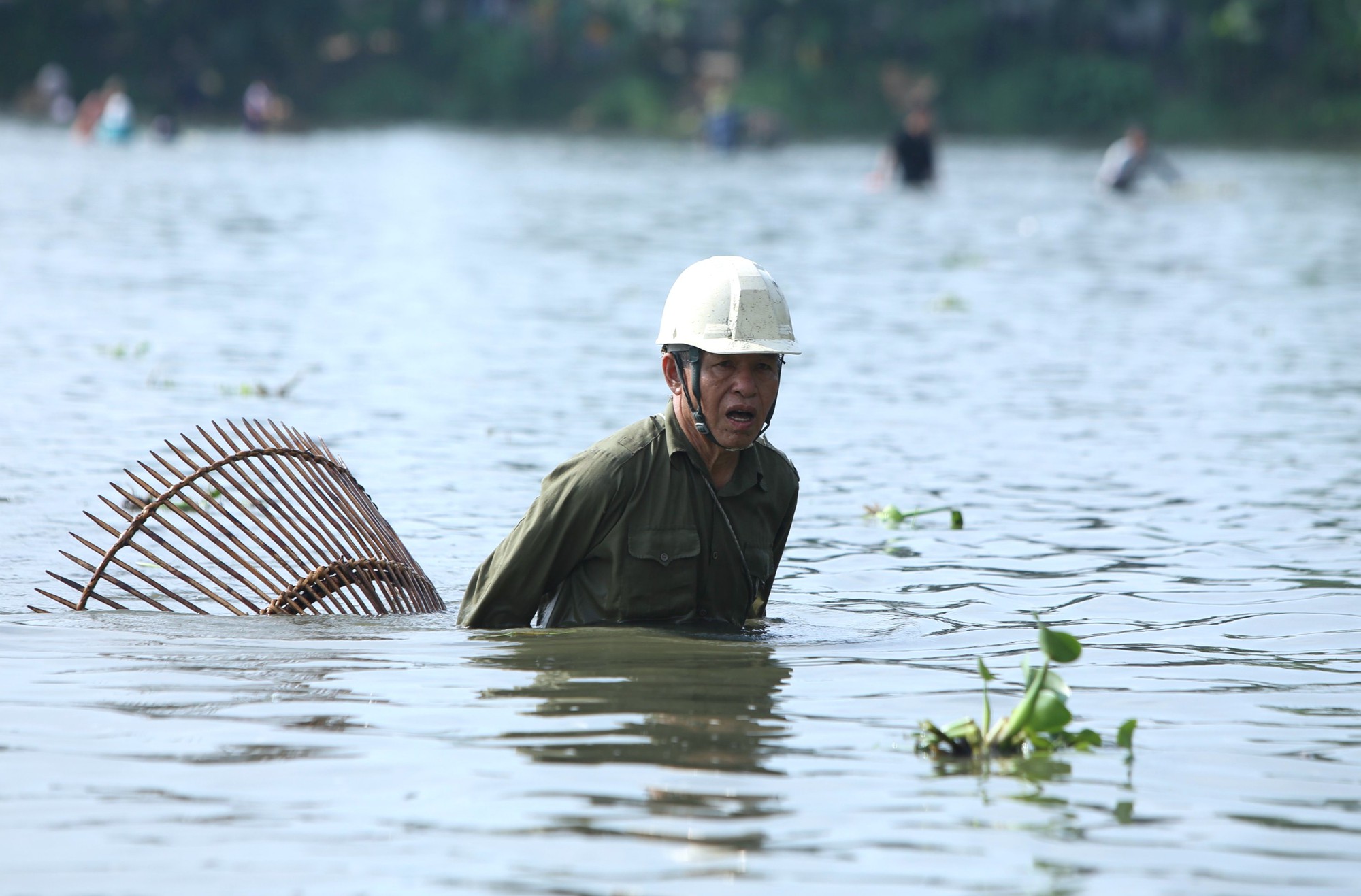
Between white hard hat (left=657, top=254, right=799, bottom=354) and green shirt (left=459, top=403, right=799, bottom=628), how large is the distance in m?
0.29

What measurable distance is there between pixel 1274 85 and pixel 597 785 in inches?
2720

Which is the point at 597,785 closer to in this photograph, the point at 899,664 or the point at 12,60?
the point at 899,664

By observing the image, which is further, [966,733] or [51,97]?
[51,97]

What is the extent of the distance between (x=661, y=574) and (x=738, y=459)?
426 millimetres

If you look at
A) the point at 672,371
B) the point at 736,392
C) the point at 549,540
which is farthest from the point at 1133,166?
the point at 549,540

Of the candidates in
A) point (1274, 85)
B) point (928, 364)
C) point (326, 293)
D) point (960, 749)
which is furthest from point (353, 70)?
point (960, 749)

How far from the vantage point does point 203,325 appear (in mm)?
16828

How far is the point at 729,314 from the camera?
232 inches

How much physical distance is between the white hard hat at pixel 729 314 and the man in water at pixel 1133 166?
29.1 metres

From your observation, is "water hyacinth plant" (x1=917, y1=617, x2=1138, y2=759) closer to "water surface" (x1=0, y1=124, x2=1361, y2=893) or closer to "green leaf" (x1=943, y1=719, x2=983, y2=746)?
"green leaf" (x1=943, y1=719, x2=983, y2=746)

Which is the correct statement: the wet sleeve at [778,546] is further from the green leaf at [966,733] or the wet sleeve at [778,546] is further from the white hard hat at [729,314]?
the green leaf at [966,733]

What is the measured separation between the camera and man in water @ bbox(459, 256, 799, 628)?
5910 millimetres

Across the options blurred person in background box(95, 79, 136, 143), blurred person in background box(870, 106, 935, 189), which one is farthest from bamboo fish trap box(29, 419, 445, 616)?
blurred person in background box(95, 79, 136, 143)

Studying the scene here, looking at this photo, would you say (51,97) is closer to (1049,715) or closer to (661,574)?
(661,574)
